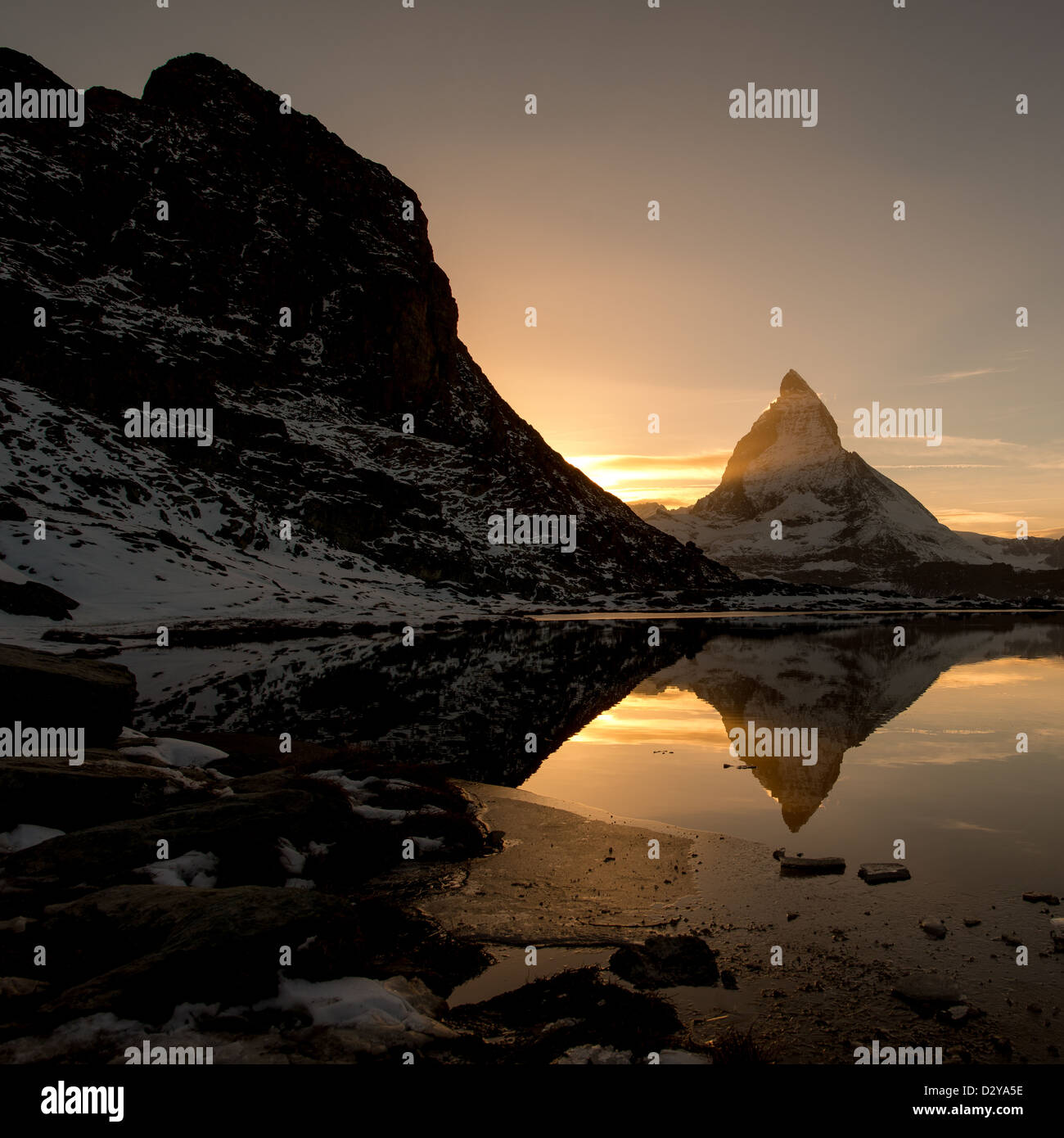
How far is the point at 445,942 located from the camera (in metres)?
11.2

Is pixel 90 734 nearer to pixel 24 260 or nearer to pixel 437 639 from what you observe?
pixel 437 639

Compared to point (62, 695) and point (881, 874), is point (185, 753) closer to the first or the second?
point (62, 695)

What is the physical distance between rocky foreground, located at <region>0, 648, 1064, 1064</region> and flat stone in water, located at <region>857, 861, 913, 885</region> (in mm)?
256

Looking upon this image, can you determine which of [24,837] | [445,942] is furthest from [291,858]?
[24,837]

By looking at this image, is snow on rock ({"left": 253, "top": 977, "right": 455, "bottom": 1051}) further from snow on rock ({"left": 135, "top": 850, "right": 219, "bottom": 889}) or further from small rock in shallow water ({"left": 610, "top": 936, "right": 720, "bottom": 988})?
snow on rock ({"left": 135, "top": 850, "right": 219, "bottom": 889})

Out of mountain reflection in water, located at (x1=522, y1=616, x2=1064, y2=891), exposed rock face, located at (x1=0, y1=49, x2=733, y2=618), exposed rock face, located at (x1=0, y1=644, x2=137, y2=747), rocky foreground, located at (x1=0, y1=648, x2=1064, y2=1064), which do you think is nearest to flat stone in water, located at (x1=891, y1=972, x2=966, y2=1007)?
rocky foreground, located at (x1=0, y1=648, x2=1064, y2=1064)

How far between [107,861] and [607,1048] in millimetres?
8888

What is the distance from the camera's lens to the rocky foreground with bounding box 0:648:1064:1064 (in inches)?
324

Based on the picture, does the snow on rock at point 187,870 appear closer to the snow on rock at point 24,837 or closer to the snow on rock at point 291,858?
the snow on rock at point 291,858

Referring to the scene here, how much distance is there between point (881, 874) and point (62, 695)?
62.5ft

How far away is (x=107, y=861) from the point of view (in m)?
12.6

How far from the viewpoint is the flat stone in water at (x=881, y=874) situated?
1341 centimetres

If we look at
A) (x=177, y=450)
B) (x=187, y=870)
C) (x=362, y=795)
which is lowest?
(x=362, y=795)
